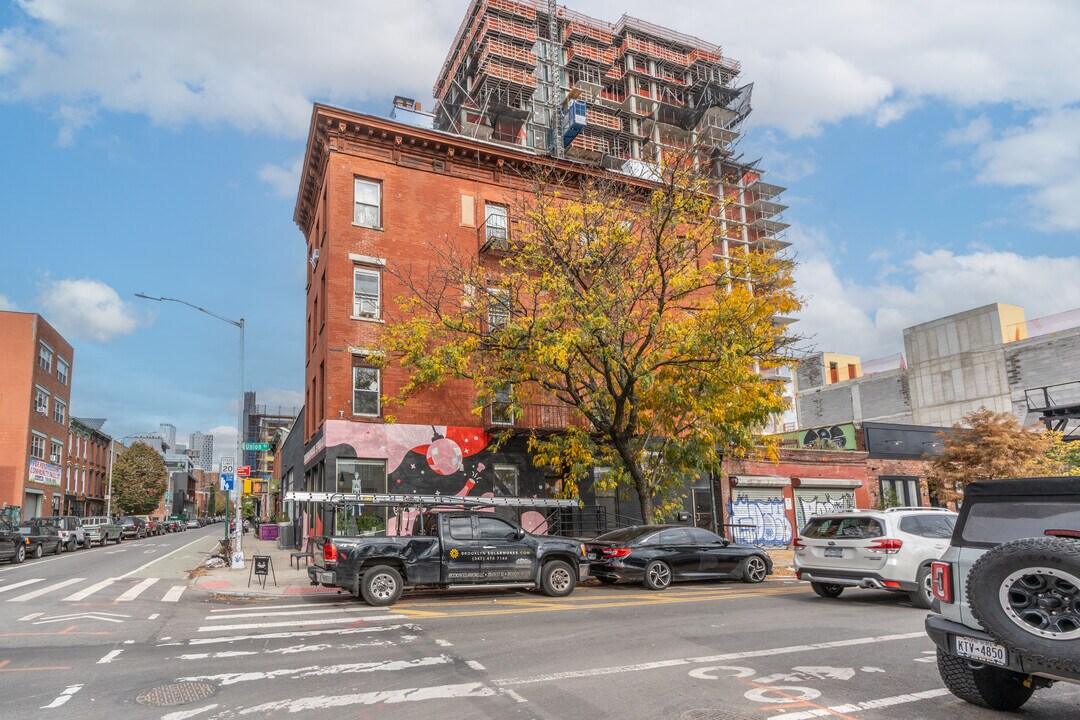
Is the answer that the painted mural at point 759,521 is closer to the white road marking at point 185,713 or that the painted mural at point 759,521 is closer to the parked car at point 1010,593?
the parked car at point 1010,593

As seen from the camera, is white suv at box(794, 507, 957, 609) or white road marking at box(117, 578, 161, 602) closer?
white suv at box(794, 507, 957, 609)

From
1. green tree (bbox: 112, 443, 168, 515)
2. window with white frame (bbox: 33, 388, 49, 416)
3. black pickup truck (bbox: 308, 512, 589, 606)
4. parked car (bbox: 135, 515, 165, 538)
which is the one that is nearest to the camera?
black pickup truck (bbox: 308, 512, 589, 606)

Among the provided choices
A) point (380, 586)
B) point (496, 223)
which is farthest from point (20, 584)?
point (496, 223)

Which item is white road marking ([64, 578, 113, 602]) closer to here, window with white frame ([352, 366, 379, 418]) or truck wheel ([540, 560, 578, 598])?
window with white frame ([352, 366, 379, 418])

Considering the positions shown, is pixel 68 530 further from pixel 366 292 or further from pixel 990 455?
pixel 990 455

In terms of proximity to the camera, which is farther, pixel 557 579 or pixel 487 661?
pixel 557 579

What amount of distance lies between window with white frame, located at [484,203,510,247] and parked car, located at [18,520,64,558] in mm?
20767

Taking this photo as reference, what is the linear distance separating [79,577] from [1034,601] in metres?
21.9

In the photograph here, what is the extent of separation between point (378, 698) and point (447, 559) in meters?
7.20

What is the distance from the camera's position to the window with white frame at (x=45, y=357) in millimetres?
49344

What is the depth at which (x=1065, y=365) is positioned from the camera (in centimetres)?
4619

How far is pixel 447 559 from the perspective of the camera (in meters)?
13.6

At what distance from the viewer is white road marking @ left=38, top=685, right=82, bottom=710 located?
6320 mm

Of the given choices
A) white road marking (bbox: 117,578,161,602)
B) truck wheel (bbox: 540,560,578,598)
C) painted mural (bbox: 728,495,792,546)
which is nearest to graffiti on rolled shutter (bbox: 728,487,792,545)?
painted mural (bbox: 728,495,792,546)
